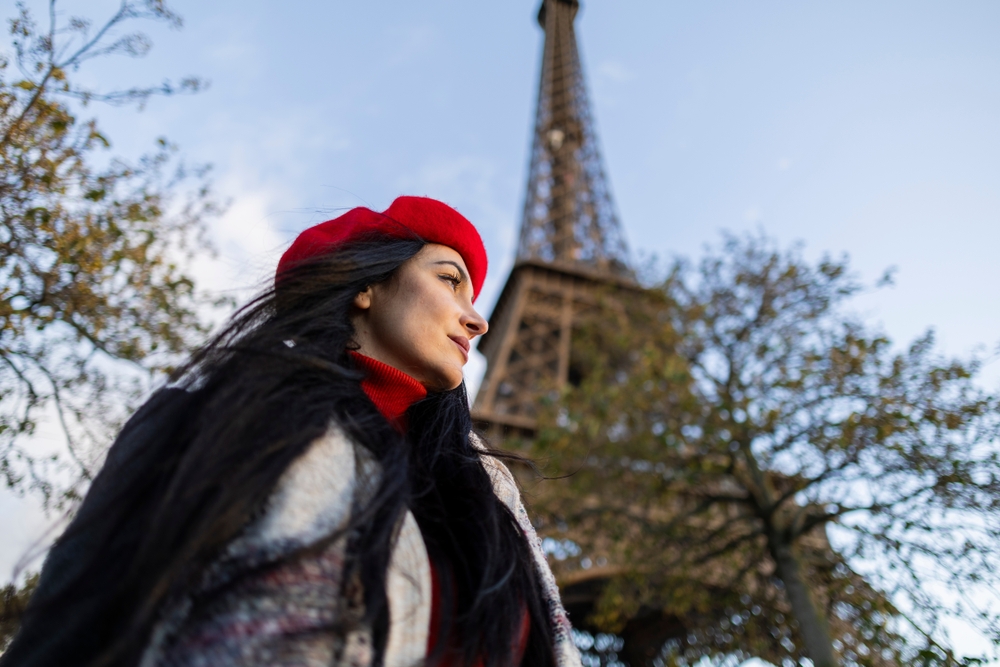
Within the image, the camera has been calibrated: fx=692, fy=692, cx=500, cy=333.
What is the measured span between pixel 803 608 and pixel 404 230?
23.1 ft

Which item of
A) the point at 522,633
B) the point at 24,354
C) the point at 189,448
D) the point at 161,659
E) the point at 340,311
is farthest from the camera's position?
the point at 24,354

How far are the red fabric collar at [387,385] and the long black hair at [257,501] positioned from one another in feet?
0.17

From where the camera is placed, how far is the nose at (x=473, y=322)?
2090 mm

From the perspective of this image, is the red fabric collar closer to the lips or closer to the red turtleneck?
the red turtleneck

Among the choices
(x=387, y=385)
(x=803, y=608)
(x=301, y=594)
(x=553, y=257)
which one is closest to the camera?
(x=301, y=594)

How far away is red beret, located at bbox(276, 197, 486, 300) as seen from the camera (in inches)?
A: 83.6

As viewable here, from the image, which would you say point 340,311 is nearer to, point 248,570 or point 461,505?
point 461,505

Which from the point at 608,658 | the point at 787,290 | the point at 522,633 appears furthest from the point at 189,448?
the point at 608,658

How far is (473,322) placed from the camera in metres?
2.12

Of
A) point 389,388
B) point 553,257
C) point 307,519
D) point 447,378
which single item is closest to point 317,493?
point 307,519

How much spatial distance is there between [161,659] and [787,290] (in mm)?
9137

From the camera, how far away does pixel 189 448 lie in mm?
1278

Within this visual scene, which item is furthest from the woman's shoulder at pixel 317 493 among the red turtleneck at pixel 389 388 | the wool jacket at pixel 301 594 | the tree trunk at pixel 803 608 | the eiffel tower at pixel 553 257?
the eiffel tower at pixel 553 257

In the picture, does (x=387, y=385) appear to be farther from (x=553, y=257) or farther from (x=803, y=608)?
(x=553, y=257)
